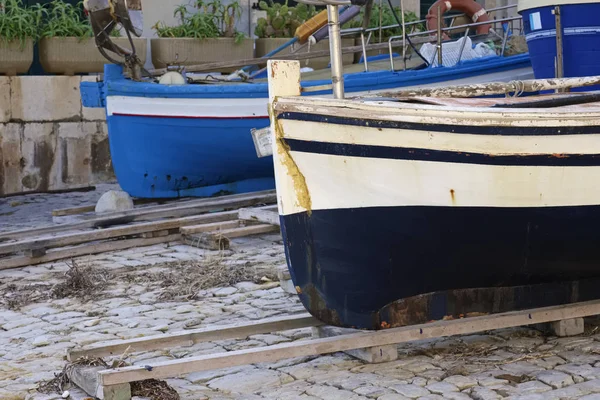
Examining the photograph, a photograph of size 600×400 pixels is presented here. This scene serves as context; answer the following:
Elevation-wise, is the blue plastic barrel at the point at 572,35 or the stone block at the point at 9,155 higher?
the blue plastic barrel at the point at 572,35

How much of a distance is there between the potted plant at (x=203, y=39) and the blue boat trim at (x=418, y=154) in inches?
308

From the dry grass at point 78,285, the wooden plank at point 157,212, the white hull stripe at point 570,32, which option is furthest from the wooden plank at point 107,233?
the white hull stripe at point 570,32

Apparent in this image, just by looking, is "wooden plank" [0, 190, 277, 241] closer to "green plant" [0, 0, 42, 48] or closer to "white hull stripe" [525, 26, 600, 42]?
"white hull stripe" [525, 26, 600, 42]

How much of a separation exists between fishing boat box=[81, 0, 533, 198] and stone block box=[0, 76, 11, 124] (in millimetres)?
1612

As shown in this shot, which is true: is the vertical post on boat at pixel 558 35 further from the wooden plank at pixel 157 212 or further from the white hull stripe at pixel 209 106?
the wooden plank at pixel 157 212

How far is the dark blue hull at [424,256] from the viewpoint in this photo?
14.4ft

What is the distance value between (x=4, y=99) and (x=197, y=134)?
2.82 metres

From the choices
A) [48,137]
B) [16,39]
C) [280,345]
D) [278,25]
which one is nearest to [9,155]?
[48,137]


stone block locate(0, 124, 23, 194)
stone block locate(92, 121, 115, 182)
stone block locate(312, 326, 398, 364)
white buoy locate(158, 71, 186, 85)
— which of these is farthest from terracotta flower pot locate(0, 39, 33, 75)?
stone block locate(312, 326, 398, 364)

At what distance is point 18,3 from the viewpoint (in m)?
12.2

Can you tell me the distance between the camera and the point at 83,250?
7668mm

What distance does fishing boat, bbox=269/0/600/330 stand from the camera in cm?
421

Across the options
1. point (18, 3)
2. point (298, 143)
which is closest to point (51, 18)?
point (18, 3)

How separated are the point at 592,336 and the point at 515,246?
2.45 ft
